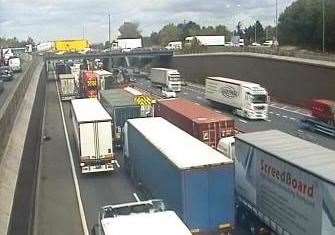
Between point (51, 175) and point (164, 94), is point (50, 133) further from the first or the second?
point (164, 94)

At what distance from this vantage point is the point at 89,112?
2973cm

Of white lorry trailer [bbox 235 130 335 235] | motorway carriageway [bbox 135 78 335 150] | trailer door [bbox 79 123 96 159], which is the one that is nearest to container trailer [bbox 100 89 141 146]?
trailer door [bbox 79 123 96 159]

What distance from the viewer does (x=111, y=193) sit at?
2430 centimetres

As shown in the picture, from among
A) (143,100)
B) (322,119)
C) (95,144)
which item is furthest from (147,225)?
(322,119)

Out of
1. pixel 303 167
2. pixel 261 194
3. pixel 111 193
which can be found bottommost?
pixel 111 193

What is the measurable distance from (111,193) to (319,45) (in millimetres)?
59899

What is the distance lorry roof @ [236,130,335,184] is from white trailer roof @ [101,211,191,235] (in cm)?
421

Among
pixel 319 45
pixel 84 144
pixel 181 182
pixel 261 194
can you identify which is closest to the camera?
pixel 181 182

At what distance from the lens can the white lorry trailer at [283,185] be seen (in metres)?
13.6

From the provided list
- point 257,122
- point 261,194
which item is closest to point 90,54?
point 257,122

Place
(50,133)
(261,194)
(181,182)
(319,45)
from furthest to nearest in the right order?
(319,45), (50,133), (261,194), (181,182)

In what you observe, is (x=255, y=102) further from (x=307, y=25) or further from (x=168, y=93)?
(x=307, y=25)

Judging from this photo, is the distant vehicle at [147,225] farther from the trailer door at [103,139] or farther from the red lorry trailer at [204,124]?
the red lorry trailer at [204,124]

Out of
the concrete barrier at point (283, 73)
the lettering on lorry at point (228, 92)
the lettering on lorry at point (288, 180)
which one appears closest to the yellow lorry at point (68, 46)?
the concrete barrier at point (283, 73)
